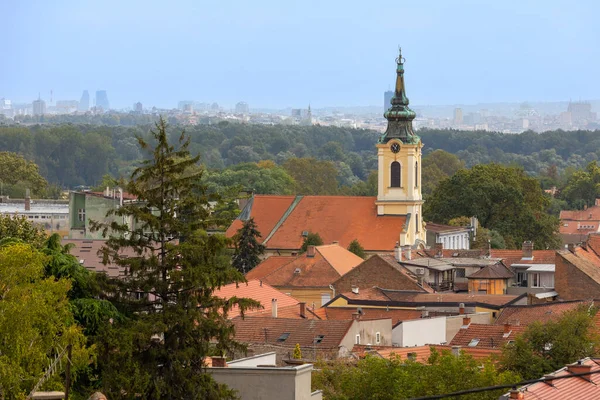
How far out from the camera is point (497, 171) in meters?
100

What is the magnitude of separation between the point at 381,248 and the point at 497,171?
21.6m

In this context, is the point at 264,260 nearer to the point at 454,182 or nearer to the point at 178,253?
the point at 454,182

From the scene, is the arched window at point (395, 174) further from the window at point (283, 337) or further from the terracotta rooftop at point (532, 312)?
the window at point (283, 337)

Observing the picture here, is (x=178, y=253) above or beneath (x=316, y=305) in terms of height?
above

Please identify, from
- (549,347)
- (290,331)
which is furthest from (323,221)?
(549,347)

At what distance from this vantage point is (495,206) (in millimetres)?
98375

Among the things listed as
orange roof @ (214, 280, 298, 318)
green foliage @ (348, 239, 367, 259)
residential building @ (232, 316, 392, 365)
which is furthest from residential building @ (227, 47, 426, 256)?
residential building @ (232, 316, 392, 365)

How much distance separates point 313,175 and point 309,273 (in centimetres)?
9369

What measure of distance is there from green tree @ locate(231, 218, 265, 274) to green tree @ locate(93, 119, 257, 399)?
44780mm

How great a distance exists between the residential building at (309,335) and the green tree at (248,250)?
30327mm

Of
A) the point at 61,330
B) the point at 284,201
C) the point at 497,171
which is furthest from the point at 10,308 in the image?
the point at 497,171

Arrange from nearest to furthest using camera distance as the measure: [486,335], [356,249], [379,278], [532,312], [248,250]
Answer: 1. [486,335]
2. [532,312]
3. [379,278]
4. [356,249]
5. [248,250]

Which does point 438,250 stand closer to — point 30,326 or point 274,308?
point 274,308

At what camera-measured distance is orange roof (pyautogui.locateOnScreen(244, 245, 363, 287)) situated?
222 feet
